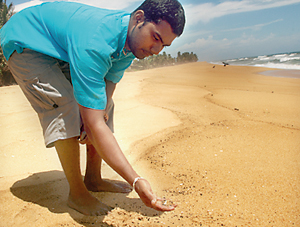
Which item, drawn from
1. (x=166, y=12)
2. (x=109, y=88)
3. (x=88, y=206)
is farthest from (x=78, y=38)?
(x=88, y=206)

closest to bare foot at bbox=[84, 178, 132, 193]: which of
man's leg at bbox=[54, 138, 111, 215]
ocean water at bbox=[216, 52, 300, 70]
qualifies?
man's leg at bbox=[54, 138, 111, 215]

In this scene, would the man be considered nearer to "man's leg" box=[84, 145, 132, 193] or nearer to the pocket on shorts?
the pocket on shorts

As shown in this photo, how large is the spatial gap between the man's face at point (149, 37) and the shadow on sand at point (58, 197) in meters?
1.00

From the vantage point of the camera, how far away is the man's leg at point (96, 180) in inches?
67.6

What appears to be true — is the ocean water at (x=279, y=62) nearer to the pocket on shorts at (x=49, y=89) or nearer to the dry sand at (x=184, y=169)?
the dry sand at (x=184, y=169)

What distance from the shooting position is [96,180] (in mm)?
1753

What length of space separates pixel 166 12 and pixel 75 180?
1.09 meters

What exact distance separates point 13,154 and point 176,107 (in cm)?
238

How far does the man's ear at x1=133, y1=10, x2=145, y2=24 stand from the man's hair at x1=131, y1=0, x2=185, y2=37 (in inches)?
0.6

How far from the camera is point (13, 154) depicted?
2199 millimetres

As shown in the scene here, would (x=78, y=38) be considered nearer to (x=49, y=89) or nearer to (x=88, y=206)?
(x=49, y=89)

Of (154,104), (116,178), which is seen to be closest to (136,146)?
(116,178)

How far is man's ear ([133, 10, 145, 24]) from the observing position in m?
1.15

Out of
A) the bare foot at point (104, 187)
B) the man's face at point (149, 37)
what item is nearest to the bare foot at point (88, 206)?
the bare foot at point (104, 187)
